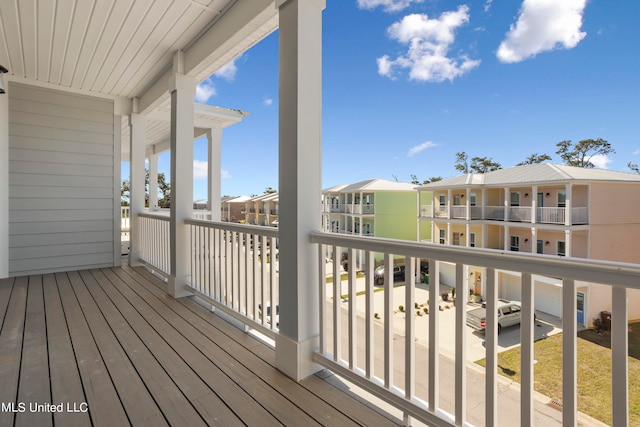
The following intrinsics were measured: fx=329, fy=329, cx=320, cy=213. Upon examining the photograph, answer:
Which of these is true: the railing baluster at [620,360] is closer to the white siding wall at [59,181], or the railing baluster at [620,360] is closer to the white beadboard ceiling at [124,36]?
the white beadboard ceiling at [124,36]

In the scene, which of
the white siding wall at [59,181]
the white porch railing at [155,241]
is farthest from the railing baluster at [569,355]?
the white siding wall at [59,181]

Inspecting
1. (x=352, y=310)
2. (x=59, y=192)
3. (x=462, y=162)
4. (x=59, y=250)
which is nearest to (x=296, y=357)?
(x=352, y=310)

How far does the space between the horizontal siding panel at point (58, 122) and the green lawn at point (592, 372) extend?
567 cm

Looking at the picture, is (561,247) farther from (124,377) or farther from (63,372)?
(63,372)

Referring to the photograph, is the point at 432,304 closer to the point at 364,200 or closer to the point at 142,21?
the point at 364,200

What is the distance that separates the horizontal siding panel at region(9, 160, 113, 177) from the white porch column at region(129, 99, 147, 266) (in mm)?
365

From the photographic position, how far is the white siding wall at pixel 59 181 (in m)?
4.23

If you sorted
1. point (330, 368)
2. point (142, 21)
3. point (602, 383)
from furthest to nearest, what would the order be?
point (142, 21)
point (330, 368)
point (602, 383)

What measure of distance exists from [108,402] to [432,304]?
1673mm

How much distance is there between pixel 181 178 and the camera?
11.4 ft

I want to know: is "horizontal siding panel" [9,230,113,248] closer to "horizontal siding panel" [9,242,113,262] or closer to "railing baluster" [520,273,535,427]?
"horizontal siding panel" [9,242,113,262]

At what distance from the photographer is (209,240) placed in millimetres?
3078

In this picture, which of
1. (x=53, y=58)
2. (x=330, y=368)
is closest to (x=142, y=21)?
(x=53, y=58)

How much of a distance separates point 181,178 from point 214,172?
9.53 feet
